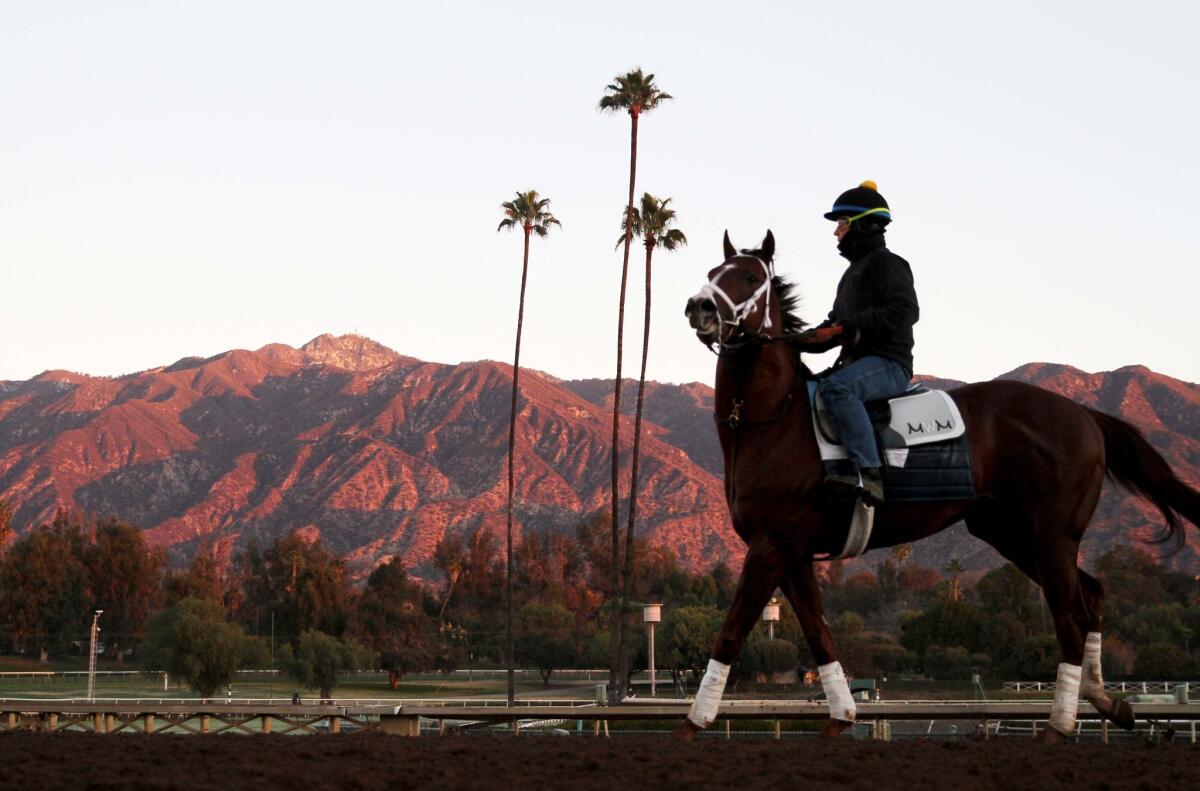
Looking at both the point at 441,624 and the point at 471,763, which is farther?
the point at 441,624

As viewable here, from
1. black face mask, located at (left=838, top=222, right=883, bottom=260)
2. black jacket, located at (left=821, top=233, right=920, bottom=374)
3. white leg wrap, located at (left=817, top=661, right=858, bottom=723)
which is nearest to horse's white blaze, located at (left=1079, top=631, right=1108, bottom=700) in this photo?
white leg wrap, located at (left=817, top=661, right=858, bottom=723)

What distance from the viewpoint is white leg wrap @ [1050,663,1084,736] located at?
386 inches

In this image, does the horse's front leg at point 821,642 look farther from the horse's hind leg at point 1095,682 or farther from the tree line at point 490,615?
the tree line at point 490,615

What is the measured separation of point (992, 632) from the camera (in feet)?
322

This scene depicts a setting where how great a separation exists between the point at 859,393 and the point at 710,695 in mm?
2340

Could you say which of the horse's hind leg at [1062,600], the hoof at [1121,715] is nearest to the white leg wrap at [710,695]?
the horse's hind leg at [1062,600]

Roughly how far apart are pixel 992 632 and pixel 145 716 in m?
91.7

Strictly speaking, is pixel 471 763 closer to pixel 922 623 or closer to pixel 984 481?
pixel 984 481

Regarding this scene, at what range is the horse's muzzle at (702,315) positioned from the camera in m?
9.23

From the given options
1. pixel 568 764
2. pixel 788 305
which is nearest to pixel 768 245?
pixel 788 305

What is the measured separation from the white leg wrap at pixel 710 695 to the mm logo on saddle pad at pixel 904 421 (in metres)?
1.74

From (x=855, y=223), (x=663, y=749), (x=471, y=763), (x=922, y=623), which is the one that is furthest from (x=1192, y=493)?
(x=922, y=623)

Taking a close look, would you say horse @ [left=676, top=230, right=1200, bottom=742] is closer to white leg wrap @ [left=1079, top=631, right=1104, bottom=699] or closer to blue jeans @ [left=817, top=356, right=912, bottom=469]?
white leg wrap @ [left=1079, top=631, right=1104, bottom=699]

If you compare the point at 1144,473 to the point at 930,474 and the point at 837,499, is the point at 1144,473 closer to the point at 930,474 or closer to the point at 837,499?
the point at 930,474
